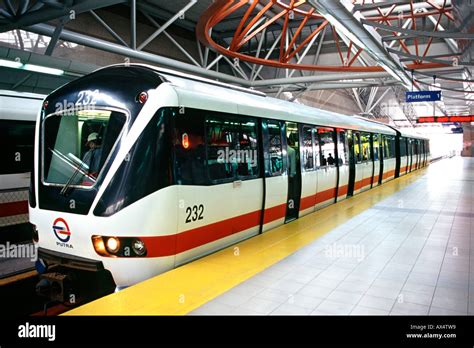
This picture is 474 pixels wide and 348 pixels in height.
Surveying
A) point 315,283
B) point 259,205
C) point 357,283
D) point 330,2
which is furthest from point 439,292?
point 330,2

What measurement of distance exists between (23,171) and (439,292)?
765 centimetres

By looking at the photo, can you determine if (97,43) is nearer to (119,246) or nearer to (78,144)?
(78,144)

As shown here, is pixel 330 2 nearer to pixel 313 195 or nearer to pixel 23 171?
pixel 313 195

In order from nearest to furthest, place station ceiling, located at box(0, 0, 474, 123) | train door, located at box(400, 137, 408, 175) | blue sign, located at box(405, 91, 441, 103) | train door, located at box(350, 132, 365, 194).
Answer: station ceiling, located at box(0, 0, 474, 123) → train door, located at box(350, 132, 365, 194) → train door, located at box(400, 137, 408, 175) → blue sign, located at box(405, 91, 441, 103)

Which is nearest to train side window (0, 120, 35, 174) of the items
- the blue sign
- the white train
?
the white train

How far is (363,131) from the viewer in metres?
12.7

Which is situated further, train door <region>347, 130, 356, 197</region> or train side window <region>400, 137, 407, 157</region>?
train side window <region>400, 137, 407, 157</region>

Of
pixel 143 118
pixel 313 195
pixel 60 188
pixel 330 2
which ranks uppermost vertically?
pixel 330 2

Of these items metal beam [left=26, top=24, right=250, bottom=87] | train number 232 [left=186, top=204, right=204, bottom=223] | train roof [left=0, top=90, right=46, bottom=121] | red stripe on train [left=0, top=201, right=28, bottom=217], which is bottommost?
red stripe on train [left=0, top=201, right=28, bottom=217]

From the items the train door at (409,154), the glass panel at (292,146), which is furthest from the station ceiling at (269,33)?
the train door at (409,154)

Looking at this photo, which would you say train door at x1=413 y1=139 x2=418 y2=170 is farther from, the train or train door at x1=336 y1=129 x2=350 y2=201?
the train

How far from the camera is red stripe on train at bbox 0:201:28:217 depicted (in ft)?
23.7

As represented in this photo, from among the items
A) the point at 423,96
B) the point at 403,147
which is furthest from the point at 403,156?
the point at 423,96
